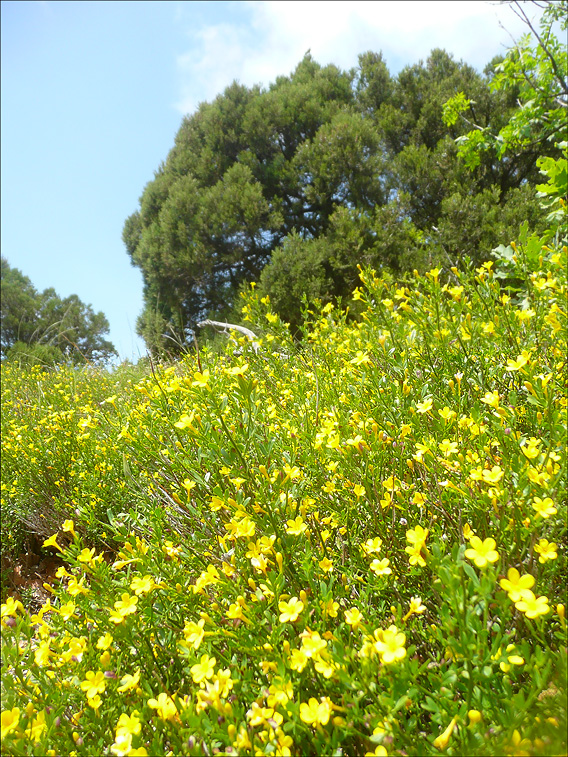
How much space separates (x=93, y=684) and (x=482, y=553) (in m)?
0.93

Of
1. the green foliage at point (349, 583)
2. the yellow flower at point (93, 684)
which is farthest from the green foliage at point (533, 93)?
the yellow flower at point (93, 684)

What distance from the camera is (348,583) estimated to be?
126 centimetres

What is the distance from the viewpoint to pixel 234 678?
97 centimetres

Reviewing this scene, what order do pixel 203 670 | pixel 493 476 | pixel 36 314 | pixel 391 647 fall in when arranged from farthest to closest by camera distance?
pixel 36 314
pixel 493 476
pixel 203 670
pixel 391 647

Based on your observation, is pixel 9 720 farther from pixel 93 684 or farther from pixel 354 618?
pixel 354 618

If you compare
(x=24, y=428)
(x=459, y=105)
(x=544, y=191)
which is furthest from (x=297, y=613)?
(x=459, y=105)

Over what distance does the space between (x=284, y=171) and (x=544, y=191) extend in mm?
8697

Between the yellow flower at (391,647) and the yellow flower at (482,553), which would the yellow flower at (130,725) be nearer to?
the yellow flower at (391,647)

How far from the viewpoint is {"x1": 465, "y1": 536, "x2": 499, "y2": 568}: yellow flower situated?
2.77ft

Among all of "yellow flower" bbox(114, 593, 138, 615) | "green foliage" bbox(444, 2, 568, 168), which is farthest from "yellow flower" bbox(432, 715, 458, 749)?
"green foliage" bbox(444, 2, 568, 168)

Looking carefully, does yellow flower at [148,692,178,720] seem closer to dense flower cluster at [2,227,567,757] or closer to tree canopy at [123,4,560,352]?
dense flower cluster at [2,227,567,757]

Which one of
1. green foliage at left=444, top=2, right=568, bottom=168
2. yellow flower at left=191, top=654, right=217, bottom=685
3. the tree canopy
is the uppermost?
the tree canopy

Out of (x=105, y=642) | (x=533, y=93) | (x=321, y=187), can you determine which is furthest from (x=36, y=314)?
(x=105, y=642)

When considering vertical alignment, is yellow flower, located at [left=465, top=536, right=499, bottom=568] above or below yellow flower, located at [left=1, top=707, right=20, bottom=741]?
below
